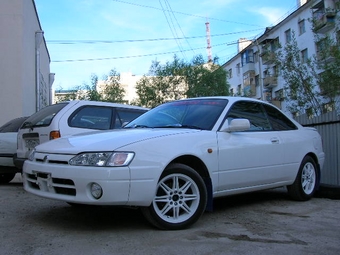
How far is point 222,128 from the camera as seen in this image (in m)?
4.97

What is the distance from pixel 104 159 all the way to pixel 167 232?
3.39 ft

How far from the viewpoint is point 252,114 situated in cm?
581

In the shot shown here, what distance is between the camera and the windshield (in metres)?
5.05

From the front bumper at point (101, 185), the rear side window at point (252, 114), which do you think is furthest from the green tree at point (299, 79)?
the front bumper at point (101, 185)

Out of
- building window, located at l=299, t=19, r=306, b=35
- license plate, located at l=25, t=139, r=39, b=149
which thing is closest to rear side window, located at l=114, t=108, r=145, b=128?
license plate, located at l=25, t=139, r=39, b=149

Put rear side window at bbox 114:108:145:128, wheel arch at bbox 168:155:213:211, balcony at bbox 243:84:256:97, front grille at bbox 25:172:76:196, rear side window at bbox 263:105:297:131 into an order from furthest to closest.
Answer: balcony at bbox 243:84:256:97 < rear side window at bbox 114:108:145:128 < rear side window at bbox 263:105:297:131 < wheel arch at bbox 168:155:213:211 < front grille at bbox 25:172:76:196

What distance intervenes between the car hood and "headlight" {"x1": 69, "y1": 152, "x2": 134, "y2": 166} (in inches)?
2.4

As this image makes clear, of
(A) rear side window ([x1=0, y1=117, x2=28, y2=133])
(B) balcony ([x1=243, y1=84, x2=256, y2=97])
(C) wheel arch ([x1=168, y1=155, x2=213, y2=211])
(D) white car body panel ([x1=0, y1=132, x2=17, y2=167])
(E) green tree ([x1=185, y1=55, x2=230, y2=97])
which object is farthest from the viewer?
(B) balcony ([x1=243, y1=84, x2=256, y2=97])

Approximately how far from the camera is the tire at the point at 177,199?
416cm

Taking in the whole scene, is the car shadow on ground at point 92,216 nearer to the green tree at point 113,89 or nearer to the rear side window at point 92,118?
the rear side window at point 92,118

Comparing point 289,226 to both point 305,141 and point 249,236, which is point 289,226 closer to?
point 249,236

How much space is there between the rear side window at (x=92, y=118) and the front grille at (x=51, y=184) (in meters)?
2.22

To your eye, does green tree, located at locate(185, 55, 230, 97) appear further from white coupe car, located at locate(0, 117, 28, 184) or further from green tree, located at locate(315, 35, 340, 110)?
white coupe car, located at locate(0, 117, 28, 184)

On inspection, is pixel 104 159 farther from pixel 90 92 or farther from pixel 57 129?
pixel 90 92
